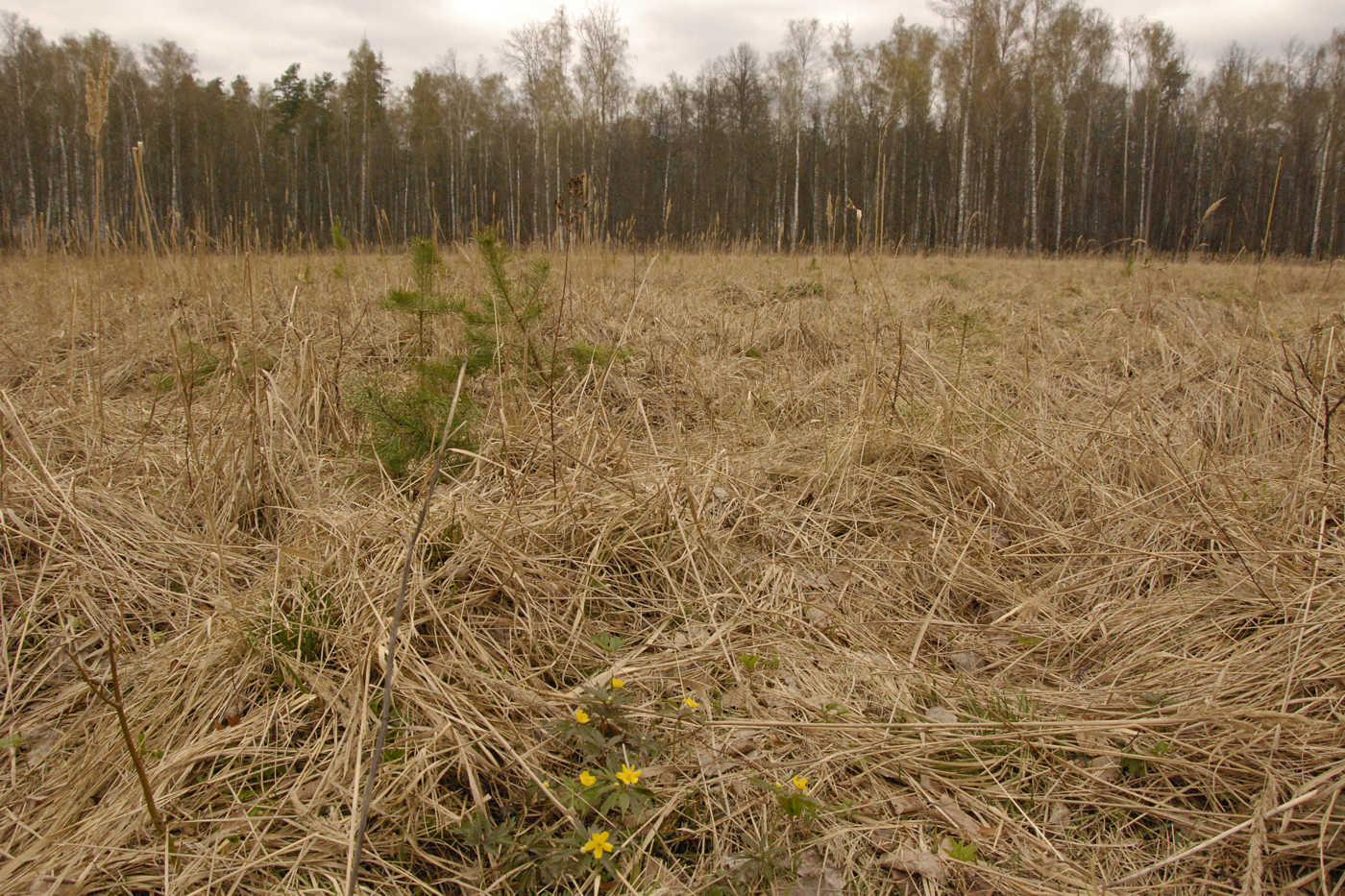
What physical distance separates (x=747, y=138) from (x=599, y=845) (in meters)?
30.3

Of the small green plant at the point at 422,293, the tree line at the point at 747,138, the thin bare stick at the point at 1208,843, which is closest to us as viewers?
the thin bare stick at the point at 1208,843

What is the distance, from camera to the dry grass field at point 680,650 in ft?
4.03

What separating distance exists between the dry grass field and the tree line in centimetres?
2158

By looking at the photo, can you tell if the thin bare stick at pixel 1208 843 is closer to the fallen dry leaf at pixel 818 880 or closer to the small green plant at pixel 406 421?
the fallen dry leaf at pixel 818 880

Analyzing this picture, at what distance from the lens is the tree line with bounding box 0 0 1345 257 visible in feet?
75.8

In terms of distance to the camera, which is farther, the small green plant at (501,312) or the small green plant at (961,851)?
the small green plant at (501,312)

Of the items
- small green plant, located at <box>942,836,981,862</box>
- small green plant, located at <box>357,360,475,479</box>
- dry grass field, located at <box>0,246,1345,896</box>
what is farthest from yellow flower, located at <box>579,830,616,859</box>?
small green plant, located at <box>357,360,475,479</box>

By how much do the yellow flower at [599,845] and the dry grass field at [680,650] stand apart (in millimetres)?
38

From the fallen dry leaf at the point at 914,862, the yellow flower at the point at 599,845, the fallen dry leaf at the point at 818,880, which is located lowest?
the fallen dry leaf at the point at 818,880

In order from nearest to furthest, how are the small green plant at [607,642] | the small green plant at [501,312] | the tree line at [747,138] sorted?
the small green plant at [607,642]
the small green plant at [501,312]
the tree line at [747,138]

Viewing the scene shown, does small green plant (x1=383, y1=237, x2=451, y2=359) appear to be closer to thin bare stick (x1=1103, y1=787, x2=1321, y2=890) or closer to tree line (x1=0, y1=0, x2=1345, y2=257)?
thin bare stick (x1=1103, y1=787, x2=1321, y2=890)

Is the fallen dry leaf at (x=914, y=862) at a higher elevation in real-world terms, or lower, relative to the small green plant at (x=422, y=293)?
lower

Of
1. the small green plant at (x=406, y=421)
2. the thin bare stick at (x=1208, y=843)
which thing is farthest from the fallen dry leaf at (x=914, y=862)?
the small green plant at (x=406, y=421)

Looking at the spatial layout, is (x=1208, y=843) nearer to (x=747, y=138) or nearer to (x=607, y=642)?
(x=607, y=642)
